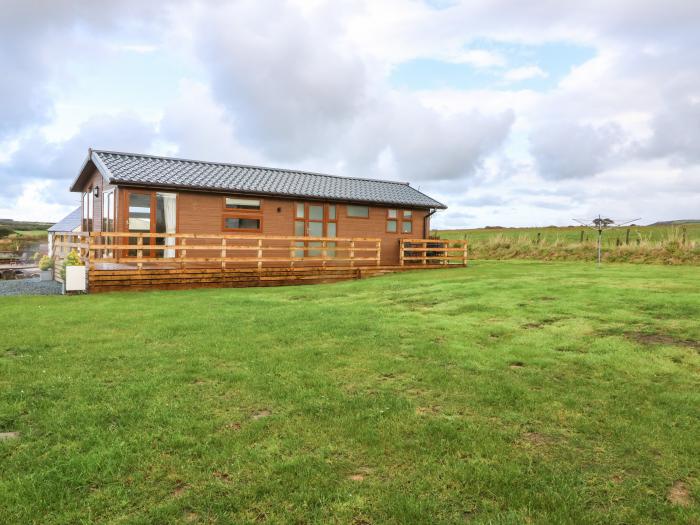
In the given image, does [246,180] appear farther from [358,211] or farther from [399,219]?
[399,219]

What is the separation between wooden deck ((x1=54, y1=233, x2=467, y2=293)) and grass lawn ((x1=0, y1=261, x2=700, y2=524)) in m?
6.51

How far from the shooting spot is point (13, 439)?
421 cm

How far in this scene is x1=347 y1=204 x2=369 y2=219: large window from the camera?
23.2 m

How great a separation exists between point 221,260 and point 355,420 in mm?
13948

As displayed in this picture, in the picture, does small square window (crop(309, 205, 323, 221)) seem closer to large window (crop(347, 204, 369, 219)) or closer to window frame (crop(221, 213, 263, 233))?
large window (crop(347, 204, 369, 219))

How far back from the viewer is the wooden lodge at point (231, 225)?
1700 centimetres

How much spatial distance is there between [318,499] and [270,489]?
372mm

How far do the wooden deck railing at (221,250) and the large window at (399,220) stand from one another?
1.40 metres

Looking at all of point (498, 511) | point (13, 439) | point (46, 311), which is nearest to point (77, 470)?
point (13, 439)

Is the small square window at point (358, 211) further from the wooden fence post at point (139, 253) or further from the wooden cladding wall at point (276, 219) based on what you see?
the wooden fence post at point (139, 253)

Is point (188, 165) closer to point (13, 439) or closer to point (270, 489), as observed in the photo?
point (13, 439)

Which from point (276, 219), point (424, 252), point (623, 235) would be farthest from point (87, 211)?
point (623, 235)

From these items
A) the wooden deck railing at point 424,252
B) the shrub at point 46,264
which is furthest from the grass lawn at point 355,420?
the shrub at point 46,264

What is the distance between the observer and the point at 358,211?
76.8ft
